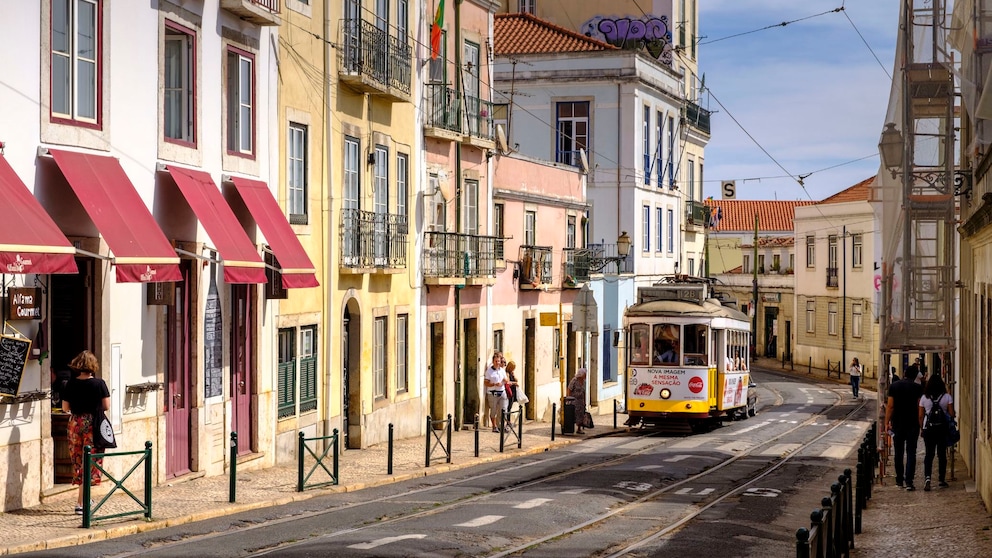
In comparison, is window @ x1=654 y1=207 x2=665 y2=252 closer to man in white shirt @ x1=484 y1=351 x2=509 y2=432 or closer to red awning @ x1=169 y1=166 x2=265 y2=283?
man in white shirt @ x1=484 y1=351 x2=509 y2=432

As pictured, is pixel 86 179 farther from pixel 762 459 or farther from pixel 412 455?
pixel 762 459

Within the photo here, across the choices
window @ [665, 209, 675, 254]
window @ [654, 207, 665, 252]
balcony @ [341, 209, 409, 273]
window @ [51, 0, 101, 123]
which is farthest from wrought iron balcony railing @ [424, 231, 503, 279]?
window @ [665, 209, 675, 254]

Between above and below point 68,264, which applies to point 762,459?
below

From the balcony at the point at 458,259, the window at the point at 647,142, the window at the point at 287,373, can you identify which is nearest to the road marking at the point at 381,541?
the window at the point at 287,373

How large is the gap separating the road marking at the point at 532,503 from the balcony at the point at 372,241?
828 cm

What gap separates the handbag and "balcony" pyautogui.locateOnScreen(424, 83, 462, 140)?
1599cm

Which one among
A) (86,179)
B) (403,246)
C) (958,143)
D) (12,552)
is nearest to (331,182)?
(403,246)

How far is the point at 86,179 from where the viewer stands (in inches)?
642

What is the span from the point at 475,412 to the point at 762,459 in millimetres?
Answer: 8767

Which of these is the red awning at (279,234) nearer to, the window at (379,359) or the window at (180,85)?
the window at (180,85)

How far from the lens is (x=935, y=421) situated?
2028cm

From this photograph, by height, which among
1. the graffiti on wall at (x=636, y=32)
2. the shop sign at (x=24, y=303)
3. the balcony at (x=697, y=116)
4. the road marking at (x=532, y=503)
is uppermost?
the graffiti on wall at (x=636, y=32)

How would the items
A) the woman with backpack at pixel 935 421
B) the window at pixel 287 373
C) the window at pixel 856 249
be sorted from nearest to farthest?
the woman with backpack at pixel 935 421 < the window at pixel 287 373 < the window at pixel 856 249

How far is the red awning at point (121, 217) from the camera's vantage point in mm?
16125
